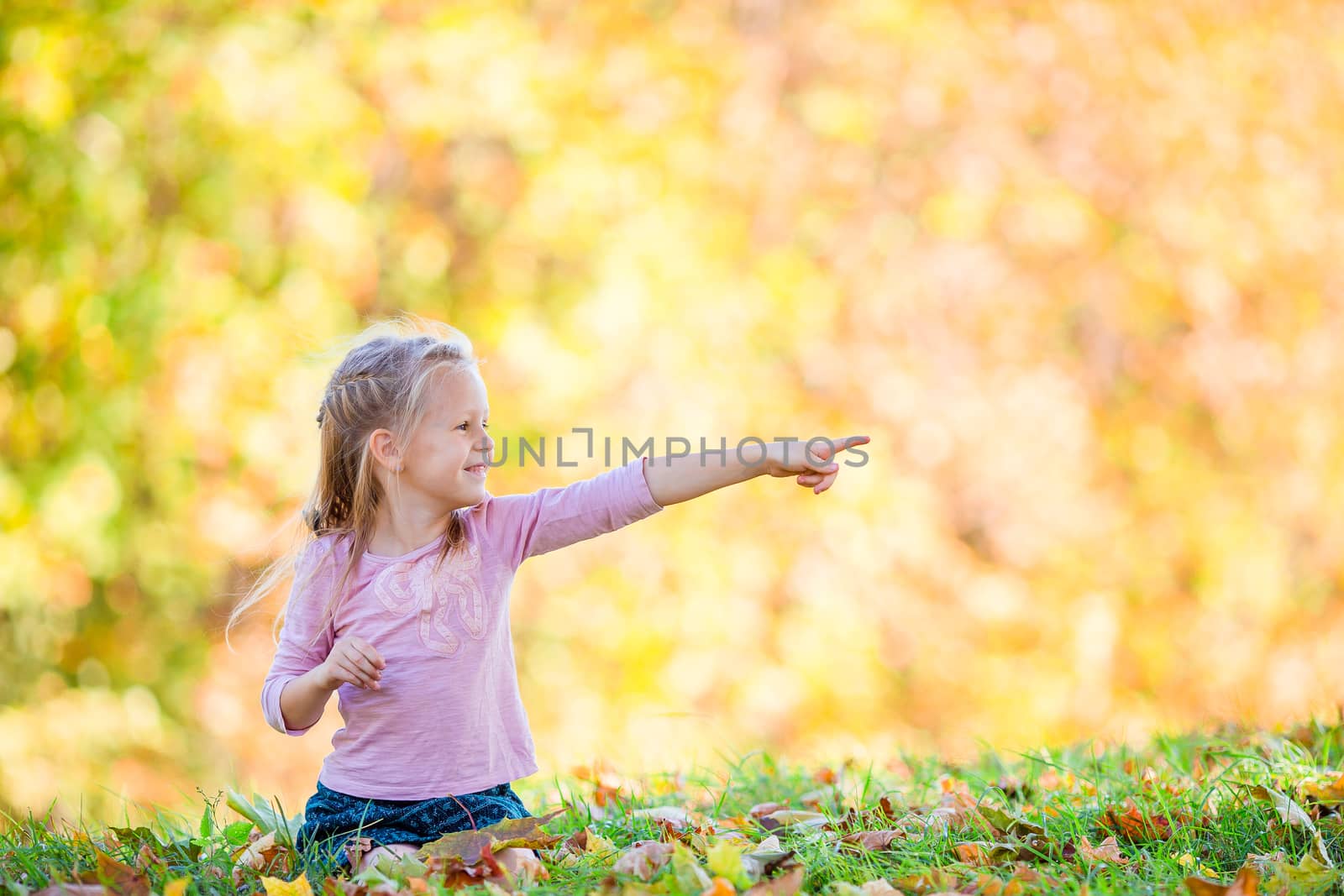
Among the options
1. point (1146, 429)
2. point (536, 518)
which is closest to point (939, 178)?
point (1146, 429)

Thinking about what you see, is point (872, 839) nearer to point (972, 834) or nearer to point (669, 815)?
point (972, 834)

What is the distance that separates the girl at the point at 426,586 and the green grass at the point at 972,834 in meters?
0.15

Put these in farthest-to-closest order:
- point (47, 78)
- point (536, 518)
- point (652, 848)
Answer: point (47, 78), point (536, 518), point (652, 848)

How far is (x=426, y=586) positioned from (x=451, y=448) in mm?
213

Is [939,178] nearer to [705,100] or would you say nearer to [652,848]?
[705,100]

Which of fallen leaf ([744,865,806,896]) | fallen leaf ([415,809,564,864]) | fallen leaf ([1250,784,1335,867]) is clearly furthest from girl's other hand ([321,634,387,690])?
fallen leaf ([1250,784,1335,867])

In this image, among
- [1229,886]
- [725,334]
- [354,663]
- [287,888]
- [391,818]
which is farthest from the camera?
[725,334]

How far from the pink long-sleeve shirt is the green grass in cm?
17

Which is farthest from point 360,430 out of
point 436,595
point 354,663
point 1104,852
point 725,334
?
point 725,334

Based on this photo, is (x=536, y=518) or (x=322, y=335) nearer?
(x=536, y=518)

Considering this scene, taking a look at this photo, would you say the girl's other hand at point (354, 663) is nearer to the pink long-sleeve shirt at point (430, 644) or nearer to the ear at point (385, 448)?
the pink long-sleeve shirt at point (430, 644)

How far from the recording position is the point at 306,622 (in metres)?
1.80

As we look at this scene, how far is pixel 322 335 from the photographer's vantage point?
3.93 meters

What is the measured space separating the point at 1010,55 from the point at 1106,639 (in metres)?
2.26
